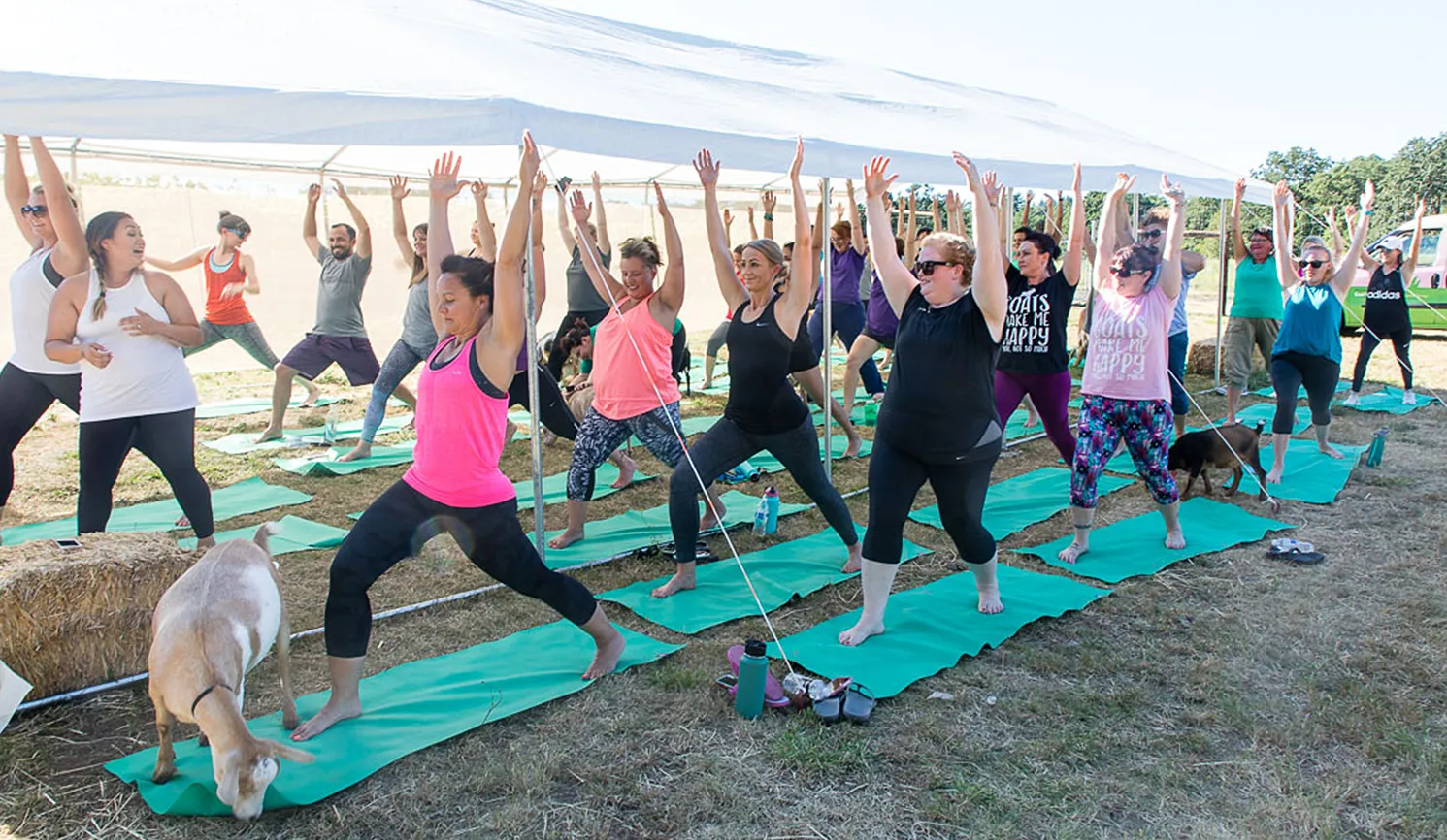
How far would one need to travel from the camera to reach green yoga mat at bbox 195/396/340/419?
29.0 ft

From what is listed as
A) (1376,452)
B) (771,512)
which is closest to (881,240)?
(771,512)

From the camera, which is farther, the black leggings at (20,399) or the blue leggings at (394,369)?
the blue leggings at (394,369)

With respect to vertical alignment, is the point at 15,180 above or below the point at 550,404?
above

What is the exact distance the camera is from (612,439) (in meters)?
4.86

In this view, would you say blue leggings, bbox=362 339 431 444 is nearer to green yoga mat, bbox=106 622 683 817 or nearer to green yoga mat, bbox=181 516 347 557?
green yoga mat, bbox=181 516 347 557

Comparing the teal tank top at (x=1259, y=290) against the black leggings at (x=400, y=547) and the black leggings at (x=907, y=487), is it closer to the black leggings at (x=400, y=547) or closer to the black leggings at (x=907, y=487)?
the black leggings at (x=907, y=487)

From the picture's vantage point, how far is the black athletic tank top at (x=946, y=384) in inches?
139

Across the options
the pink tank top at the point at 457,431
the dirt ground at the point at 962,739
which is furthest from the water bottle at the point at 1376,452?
the pink tank top at the point at 457,431

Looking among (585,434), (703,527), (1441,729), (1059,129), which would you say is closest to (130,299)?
(585,434)

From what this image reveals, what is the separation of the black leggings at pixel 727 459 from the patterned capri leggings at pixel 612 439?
11.3 inches

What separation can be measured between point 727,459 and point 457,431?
64.9 inches

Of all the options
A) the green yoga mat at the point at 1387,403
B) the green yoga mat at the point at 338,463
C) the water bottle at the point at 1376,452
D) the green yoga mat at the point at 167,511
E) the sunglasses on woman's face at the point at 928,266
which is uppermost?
the sunglasses on woman's face at the point at 928,266

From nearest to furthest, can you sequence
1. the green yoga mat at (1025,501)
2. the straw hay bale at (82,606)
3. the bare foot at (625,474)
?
1. the straw hay bale at (82,606)
2. the green yoga mat at (1025,501)
3. the bare foot at (625,474)

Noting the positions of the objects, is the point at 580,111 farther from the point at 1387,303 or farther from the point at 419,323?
the point at 1387,303
